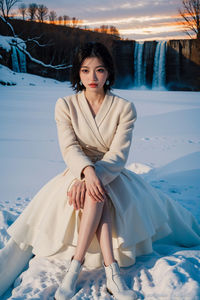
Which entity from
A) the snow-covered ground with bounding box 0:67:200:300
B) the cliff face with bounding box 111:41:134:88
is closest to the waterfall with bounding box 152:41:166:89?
the cliff face with bounding box 111:41:134:88

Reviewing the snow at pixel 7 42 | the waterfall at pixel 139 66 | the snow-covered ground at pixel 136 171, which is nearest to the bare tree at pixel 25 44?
the snow at pixel 7 42

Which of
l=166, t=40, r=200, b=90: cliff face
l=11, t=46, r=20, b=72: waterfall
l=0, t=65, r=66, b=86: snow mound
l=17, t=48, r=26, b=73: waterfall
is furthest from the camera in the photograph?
l=166, t=40, r=200, b=90: cliff face

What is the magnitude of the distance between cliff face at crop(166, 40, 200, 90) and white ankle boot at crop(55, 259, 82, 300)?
41.1ft

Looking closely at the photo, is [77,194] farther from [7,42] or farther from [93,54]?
[7,42]

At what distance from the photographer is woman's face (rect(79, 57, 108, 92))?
128 centimetres

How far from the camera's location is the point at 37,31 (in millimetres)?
13453

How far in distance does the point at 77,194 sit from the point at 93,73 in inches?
20.7

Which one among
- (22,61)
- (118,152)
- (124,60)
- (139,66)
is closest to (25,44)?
(22,61)

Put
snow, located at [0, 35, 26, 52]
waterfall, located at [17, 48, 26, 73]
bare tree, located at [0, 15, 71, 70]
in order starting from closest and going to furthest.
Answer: snow, located at [0, 35, 26, 52]
bare tree, located at [0, 15, 71, 70]
waterfall, located at [17, 48, 26, 73]

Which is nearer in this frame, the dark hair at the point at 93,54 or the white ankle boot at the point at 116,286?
the white ankle boot at the point at 116,286

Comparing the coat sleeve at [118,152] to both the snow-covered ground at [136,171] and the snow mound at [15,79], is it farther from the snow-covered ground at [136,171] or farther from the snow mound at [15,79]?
the snow mound at [15,79]

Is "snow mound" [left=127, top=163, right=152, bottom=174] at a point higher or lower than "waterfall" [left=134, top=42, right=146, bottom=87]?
lower

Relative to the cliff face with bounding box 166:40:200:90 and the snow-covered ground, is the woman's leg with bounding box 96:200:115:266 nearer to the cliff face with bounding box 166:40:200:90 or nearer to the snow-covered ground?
the snow-covered ground

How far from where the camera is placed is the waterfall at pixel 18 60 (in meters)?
11.6
